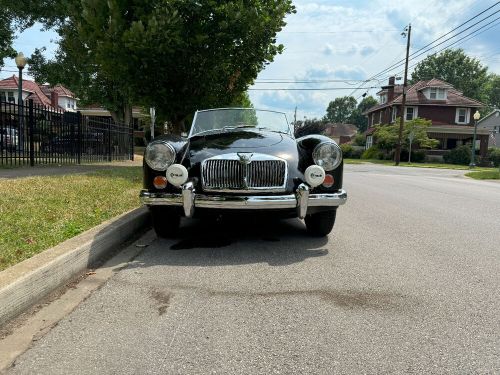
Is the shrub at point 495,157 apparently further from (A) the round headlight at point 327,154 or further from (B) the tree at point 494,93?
(B) the tree at point 494,93

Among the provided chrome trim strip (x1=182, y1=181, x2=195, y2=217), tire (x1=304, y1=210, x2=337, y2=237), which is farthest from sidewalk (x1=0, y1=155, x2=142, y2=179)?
tire (x1=304, y1=210, x2=337, y2=237)

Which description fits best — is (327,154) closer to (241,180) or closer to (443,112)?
(241,180)

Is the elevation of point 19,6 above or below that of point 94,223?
above

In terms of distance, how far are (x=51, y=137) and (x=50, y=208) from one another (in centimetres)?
903

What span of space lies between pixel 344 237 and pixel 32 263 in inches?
141

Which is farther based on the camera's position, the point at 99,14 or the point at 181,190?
the point at 99,14

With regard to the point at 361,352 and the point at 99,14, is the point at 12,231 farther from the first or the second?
the point at 99,14

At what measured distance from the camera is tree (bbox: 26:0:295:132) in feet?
39.1

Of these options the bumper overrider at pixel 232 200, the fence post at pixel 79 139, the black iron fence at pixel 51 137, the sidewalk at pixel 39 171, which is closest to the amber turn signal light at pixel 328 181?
the bumper overrider at pixel 232 200

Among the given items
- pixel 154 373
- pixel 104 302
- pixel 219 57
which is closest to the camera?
pixel 154 373

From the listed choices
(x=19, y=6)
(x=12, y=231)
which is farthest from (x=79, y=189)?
(x=19, y=6)

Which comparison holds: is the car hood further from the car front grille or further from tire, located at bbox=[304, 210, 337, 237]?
tire, located at bbox=[304, 210, 337, 237]

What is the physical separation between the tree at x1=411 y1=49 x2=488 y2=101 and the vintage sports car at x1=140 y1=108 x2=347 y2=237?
252ft

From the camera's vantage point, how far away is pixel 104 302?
337cm
